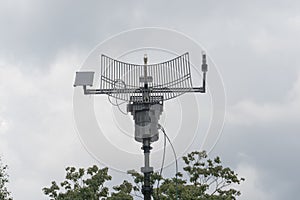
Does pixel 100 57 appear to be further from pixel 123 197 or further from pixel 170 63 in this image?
pixel 123 197

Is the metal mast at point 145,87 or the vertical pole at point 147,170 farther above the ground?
the metal mast at point 145,87

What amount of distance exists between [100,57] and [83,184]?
15.3 m

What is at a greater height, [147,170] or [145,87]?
[145,87]

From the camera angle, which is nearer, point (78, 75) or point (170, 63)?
point (78, 75)

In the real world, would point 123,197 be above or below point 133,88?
above

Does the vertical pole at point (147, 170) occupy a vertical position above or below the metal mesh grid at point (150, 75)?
below

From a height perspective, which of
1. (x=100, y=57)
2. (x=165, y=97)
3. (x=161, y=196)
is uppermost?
(x=161, y=196)

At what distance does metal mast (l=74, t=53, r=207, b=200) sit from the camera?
8312 millimetres

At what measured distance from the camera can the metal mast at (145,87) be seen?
8.31 m

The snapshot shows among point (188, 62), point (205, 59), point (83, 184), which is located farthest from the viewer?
point (83, 184)

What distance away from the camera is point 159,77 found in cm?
914

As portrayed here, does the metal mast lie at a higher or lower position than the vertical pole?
higher

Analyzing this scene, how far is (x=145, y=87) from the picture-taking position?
8758 mm

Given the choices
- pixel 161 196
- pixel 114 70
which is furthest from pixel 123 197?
pixel 114 70
